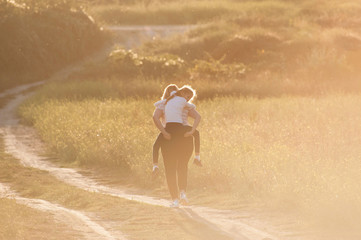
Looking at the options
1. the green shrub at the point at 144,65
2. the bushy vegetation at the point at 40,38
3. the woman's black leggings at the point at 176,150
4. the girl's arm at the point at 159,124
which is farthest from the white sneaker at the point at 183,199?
the bushy vegetation at the point at 40,38

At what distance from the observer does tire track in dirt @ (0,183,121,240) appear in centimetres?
1120

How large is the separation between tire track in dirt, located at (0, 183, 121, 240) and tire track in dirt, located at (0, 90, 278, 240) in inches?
56.2

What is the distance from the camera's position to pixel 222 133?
65.3 ft

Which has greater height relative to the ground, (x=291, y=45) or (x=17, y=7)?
(x=17, y=7)

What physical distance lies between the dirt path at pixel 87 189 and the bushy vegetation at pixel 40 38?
9372 millimetres

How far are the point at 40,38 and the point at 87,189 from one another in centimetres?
2352

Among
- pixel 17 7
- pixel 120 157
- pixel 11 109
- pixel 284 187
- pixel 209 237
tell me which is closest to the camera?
pixel 209 237

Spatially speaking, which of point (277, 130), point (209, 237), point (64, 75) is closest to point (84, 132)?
point (277, 130)

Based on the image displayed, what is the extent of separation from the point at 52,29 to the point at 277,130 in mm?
21199

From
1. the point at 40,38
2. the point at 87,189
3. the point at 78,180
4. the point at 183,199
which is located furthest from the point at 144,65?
the point at 183,199

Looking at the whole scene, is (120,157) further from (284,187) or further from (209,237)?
A: (209,237)

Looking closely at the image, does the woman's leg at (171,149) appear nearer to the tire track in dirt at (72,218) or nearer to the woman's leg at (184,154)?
the woman's leg at (184,154)

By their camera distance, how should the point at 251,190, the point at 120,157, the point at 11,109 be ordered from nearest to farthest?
the point at 251,190
the point at 120,157
the point at 11,109

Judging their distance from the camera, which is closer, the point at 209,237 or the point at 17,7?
the point at 209,237
